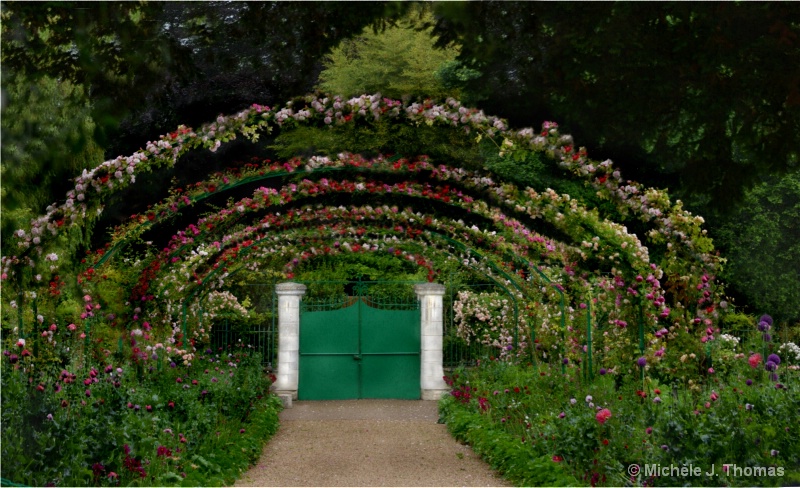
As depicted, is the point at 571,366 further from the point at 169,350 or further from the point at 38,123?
the point at 38,123

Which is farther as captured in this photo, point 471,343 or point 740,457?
point 471,343

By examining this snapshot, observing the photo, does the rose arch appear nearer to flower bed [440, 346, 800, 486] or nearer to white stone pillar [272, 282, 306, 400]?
flower bed [440, 346, 800, 486]

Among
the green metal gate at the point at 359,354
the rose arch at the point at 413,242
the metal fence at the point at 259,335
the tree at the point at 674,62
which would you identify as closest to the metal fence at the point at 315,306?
the metal fence at the point at 259,335

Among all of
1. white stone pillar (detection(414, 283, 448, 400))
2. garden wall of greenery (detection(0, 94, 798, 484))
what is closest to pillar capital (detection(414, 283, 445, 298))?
white stone pillar (detection(414, 283, 448, 400))

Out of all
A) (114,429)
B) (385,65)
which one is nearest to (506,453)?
(114,429)

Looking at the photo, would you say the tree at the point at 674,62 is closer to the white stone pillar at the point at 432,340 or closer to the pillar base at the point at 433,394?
the white stone pillar at the point at 432,340

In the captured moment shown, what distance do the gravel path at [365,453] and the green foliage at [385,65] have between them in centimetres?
624

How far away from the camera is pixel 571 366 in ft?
31.2

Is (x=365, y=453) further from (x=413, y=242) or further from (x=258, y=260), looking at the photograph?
(x=258, y=260)

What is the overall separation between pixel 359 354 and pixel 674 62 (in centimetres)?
888

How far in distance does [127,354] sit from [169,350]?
2.17ft

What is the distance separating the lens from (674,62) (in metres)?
6.26

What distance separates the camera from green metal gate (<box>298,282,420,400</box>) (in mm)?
14055

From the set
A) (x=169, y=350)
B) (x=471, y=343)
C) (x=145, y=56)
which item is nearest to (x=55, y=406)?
(x=145, y=56)
